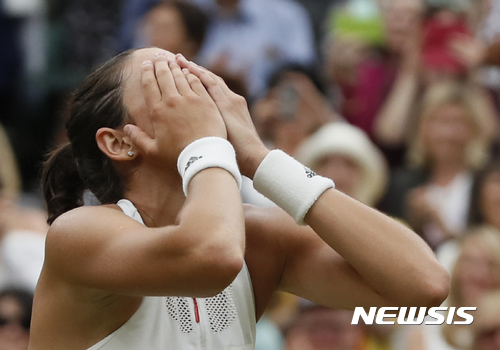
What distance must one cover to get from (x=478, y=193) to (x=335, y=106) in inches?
68.6

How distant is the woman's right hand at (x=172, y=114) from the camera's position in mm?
2240

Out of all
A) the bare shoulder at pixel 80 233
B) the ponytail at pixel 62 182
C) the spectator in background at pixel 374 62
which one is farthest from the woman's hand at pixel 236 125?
the spectator in background at pixel 374 62

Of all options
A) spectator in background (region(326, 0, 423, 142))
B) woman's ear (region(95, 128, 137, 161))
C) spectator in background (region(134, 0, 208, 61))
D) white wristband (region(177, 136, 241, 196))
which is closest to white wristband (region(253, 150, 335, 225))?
white wristband (region(177, 136, 241, 196))

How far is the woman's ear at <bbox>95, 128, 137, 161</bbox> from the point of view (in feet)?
7.81

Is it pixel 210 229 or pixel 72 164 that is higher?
pixel 210 229

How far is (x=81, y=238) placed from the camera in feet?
7.02

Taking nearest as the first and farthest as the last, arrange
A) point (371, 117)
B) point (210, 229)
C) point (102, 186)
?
point (210, 229)
point (102, 186)
point (371, 117)

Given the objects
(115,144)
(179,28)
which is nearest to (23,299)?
(115,144)

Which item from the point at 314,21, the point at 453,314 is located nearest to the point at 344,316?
the point at 453,314

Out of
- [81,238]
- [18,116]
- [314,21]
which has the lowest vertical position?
[18,116]

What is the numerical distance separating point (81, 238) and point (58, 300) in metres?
0.21

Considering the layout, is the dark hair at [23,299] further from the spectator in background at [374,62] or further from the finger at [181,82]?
the spectator in background at [374,62]

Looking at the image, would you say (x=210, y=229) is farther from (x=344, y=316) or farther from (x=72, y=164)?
(x=344, y=316)

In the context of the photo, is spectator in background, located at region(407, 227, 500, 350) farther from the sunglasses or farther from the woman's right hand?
the woman's right hand
